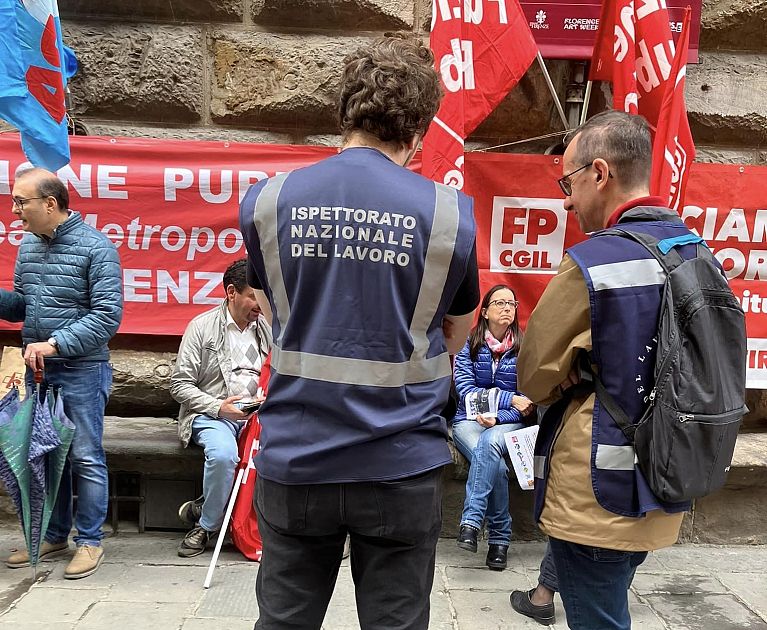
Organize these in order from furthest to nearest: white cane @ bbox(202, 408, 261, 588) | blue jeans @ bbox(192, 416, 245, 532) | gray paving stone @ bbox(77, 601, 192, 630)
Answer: blue jeans @ bbox(192, 416, 245, 532), white cane @ bbox(202, 408, 261, 588), gray paving stone @ bbox(77, 601, 192, 630)

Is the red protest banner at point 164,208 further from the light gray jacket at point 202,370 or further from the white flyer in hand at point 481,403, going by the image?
the white flyer in hand at point 481,403

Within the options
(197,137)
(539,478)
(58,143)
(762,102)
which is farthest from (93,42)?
(762,102)

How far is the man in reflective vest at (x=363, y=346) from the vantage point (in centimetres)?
151

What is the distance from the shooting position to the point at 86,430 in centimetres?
334

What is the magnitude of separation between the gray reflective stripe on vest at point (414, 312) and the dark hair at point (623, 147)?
496 mm

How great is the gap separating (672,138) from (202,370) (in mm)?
2638

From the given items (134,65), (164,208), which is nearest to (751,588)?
(164,208)

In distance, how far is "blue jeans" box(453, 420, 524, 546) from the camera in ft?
11.4

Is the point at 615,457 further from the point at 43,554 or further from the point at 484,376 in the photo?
the point at 43,554

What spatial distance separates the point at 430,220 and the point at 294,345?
405 millimetres

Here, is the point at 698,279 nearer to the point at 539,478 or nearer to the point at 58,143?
→ the point at 539,478

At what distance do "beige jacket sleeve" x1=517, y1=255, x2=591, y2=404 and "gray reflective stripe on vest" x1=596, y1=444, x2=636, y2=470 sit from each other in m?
0.20

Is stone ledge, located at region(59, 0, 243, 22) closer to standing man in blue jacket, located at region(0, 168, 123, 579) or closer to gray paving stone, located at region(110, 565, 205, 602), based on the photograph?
standing man in blue jacket, located at region(0, 168, 123, 579)

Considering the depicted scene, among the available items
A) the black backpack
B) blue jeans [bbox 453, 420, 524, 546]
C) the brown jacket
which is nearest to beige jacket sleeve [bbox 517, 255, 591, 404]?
the brown jacket
